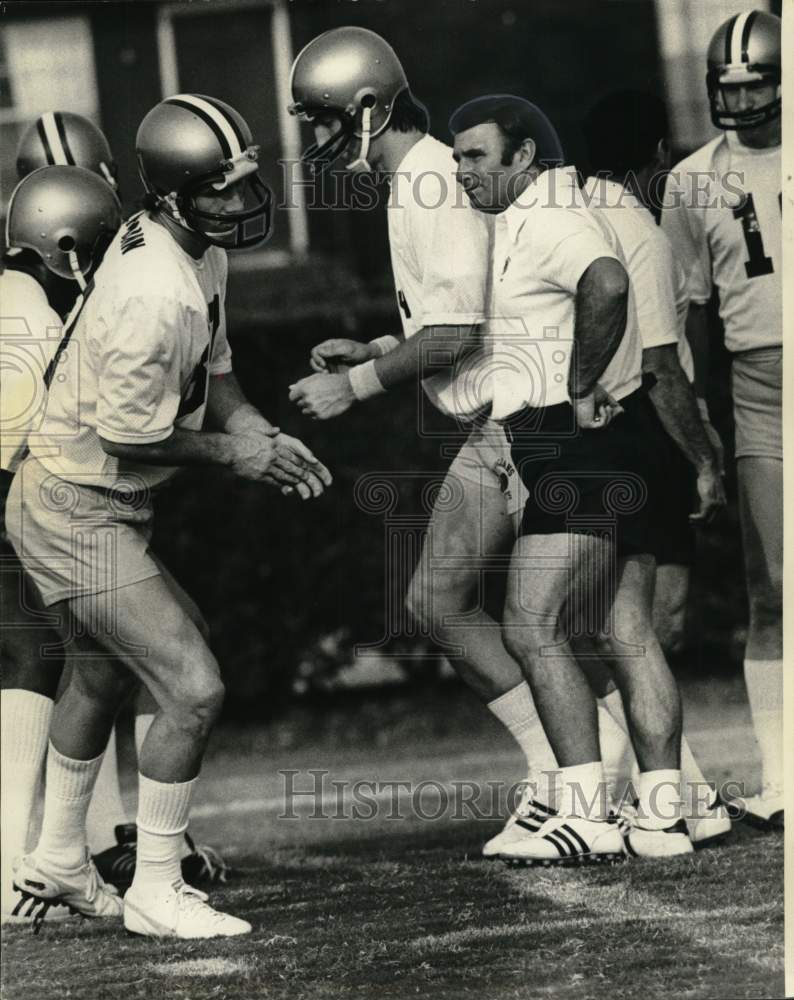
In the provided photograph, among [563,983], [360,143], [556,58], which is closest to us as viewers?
[563,983]

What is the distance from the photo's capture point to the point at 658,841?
456 centimetres

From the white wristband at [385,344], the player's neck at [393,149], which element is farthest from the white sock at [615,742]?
the player's neck at [393,149]

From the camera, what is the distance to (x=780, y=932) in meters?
4.19

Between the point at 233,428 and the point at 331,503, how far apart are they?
2375mm

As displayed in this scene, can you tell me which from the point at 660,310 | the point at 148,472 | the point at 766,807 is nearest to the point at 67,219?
the point at 148,472

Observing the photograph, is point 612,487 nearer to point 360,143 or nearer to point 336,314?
point 360,143

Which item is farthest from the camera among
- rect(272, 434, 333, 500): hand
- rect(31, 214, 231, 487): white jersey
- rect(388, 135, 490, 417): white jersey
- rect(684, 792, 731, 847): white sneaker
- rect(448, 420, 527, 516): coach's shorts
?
rect(684, 792, 731, 847): white sneaker

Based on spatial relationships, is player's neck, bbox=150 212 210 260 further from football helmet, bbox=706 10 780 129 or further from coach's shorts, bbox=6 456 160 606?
football helmet, bbox=706 10 780 129

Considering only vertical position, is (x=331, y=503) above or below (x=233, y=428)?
below

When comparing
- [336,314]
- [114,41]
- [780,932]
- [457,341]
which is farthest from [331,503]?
[780,932]

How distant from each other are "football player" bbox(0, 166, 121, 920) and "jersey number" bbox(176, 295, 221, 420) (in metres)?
0.38

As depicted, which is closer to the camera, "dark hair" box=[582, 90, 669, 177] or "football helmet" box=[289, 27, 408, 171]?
"football helmet" box=[289, 27, 408, 171]

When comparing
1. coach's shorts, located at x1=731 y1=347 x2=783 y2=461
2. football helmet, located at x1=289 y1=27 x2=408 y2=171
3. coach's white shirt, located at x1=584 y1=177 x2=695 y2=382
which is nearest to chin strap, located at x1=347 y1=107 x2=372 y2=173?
football helmet, located at x1=289 y1=27 x2=408 y2=171

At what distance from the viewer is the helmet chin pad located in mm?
4254
